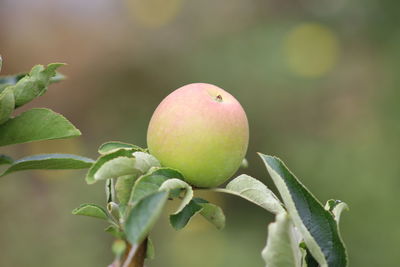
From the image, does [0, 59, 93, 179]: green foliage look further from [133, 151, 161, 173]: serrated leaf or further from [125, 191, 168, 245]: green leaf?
[125, 191, 168, 245]: green leaf

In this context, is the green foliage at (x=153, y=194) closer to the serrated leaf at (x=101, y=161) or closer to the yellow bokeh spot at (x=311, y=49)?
the serrated leaf at (x=101, y=161)

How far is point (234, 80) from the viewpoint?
2.65 m

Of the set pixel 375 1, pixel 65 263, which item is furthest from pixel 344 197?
pixel 65 263

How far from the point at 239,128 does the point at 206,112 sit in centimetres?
4

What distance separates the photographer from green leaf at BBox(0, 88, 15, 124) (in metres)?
0.56

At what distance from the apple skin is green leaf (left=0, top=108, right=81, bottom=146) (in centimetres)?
10

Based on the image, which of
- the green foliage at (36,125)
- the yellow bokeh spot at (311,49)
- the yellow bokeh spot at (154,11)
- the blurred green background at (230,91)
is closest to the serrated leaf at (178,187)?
the green foliage at (36,125)

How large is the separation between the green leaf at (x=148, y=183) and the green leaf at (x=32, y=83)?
0.54 feet

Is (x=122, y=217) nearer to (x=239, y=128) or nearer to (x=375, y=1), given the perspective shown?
(x=239, y=128)

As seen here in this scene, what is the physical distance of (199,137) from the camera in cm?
57

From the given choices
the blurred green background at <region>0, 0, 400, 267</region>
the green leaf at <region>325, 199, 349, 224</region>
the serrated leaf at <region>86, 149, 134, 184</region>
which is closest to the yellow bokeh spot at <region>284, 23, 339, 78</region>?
the blurred green background at <region>0, 0, 400, 267</region>

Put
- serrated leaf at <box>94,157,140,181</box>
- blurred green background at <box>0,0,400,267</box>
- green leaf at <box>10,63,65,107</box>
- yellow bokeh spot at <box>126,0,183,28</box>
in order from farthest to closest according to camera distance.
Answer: yellow bokeh spot at <box>126,0,183,28</box> < blurred green background at <box>0,0,400,267</box> < green leaf at <box>10,63,65,107</box> < serrated leaf at <box>94,157,140,181</box>

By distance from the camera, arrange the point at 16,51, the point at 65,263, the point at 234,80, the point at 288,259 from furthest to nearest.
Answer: the point at 16,51, the point at 234,80, the point at 65,263, the point at 288,259

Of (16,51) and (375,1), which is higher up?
(375,1)
